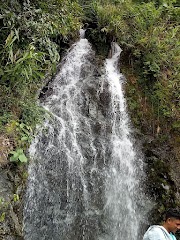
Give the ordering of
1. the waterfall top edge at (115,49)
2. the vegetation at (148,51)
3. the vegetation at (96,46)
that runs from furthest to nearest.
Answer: the waterfall top edge at (115,49), the vegetation at (148,51), the vegetation at (96,46)

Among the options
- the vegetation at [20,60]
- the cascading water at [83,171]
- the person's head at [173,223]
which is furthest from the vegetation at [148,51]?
the person's head at [173,223]

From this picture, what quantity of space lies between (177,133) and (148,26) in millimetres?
3214

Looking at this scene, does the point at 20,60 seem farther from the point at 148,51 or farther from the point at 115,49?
the point at 115,49

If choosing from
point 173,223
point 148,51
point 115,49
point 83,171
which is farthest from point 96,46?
point 173,223

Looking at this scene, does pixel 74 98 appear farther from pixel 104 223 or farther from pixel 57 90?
pixel 104 223

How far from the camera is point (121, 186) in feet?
19.4

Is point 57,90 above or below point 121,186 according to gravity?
above

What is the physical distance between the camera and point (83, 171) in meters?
5.73

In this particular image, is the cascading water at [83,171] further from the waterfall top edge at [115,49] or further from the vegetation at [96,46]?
the waterfall top edge at [115,49]

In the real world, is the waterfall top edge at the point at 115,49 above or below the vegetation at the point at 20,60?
below

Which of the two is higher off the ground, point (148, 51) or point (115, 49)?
point (148, 51)

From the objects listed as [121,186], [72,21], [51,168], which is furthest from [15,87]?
[72,21]

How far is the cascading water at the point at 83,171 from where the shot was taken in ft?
17.0

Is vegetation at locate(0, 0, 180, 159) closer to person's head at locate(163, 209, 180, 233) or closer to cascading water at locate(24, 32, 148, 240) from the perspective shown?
cascading water at locate(24, 32, 148, 240)
